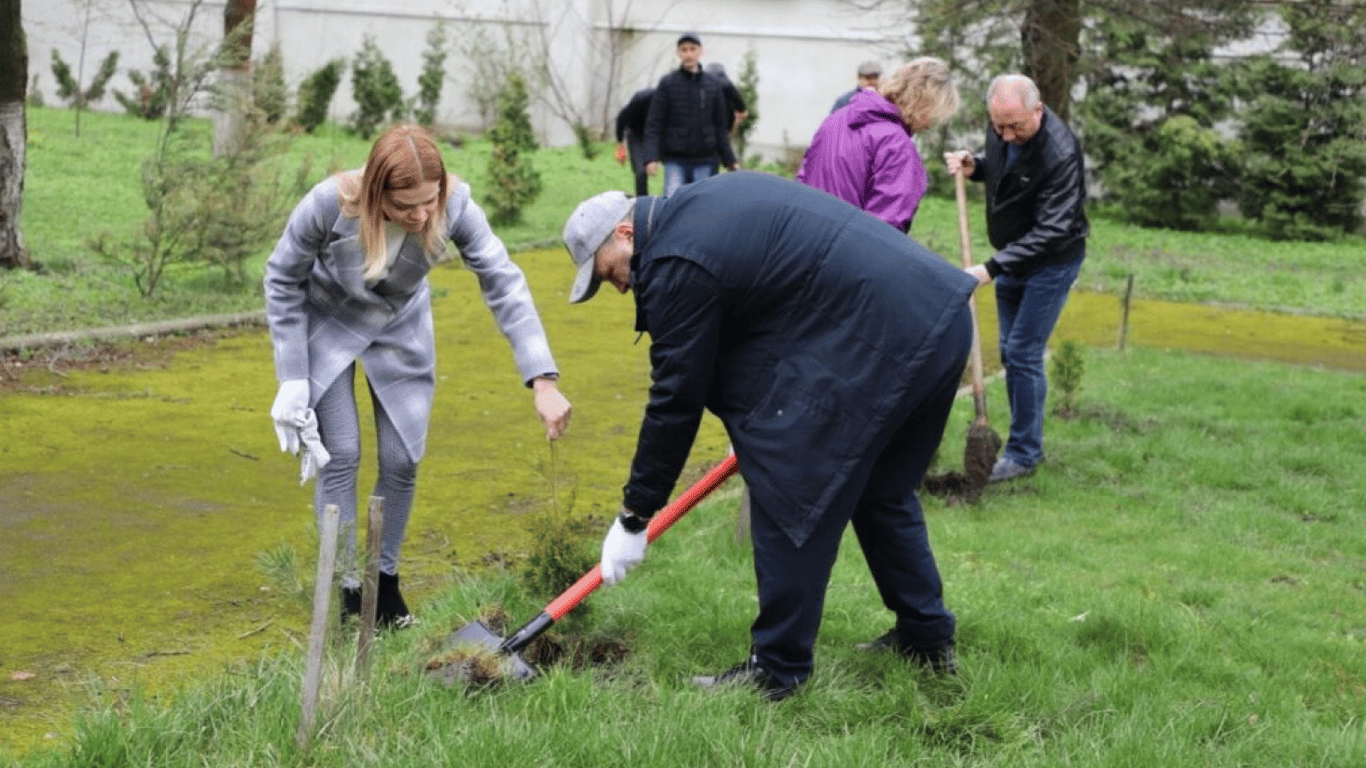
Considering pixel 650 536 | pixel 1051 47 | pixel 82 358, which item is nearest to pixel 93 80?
pixel 82 358

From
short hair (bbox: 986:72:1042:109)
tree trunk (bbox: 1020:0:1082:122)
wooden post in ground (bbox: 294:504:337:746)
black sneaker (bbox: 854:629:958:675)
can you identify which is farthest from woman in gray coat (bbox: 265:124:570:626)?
tree trunk (bbox: 1020:0:1082:122)

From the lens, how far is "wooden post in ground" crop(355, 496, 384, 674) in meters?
3.70

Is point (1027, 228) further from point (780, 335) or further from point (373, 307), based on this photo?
point (780, 335)

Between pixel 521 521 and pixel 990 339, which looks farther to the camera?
pixel 990 339

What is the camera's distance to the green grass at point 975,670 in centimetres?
384

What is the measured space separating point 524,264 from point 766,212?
10716 millimetres

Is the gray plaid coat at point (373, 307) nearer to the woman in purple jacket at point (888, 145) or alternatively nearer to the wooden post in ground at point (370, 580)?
the wooden post in ground at point (370, 580)

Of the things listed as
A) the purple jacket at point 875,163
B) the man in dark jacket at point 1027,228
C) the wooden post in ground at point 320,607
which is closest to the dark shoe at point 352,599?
the wooden post in ground at point 320,607

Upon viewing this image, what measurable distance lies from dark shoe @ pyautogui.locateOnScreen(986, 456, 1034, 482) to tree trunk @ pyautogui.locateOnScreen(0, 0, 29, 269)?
706 cm

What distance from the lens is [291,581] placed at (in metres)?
3.95

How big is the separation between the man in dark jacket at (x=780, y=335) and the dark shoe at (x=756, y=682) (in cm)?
29

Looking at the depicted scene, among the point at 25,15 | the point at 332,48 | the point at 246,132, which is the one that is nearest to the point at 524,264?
the point at 246,132

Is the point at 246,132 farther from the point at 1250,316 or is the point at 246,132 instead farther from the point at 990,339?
the point at 1250,316

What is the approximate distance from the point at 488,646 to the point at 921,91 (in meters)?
2.87
